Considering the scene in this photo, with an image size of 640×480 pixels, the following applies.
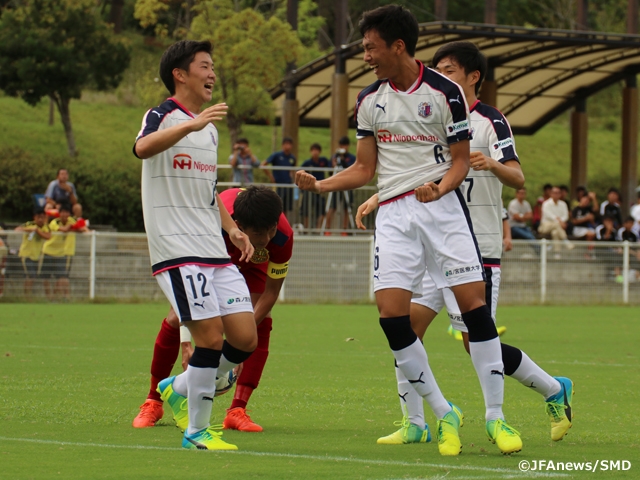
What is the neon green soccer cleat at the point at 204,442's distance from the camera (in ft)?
19.1

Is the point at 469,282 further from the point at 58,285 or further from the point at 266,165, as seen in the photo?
the point at 266,165

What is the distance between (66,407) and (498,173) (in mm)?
3609

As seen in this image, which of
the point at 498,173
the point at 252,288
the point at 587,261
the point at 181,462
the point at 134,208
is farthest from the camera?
the point at 134,208

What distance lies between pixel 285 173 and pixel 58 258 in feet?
18.8

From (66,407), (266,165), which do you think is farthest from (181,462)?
(266,165)

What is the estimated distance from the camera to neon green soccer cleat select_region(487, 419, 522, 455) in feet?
18.4

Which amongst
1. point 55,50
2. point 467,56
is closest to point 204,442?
point 467,56

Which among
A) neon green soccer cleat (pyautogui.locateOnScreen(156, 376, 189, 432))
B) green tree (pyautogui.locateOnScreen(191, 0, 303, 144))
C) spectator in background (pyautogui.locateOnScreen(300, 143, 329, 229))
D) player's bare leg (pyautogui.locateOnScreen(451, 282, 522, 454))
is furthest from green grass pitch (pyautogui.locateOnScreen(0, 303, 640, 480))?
green tree (pyautogui.locateOnScreen(191, 0, 303, 144))

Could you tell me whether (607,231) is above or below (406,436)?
above

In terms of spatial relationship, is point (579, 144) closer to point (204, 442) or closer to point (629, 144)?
point (629, 144)

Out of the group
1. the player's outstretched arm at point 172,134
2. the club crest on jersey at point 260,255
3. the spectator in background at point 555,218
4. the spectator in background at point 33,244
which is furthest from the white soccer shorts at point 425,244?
the spectator in background at point 555,218

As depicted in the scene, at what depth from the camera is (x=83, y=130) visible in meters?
45.9

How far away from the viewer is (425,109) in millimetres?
5848

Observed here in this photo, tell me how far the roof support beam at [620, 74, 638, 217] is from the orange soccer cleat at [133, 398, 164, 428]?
27420 millimetres
